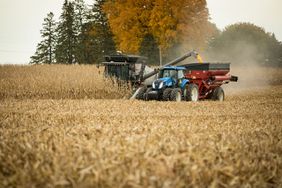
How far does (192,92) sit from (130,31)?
21053 mm

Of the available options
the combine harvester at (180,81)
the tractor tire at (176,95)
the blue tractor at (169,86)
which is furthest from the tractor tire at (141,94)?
the tractor tire at (176,95)

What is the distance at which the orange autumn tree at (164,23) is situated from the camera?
36094mm

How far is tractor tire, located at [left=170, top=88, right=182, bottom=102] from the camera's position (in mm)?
17078

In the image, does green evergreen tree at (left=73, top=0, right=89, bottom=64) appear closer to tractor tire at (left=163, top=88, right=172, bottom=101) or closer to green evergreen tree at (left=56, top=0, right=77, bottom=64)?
green evergreen tree at (left=56, top=0, right=77, bottom=64)

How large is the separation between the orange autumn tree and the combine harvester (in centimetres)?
1526

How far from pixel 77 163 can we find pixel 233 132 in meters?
3.66

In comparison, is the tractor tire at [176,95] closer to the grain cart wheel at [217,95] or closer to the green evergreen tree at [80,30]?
the grain cart wheel at [217,95]

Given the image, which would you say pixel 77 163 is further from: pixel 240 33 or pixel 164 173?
pixel 240 33

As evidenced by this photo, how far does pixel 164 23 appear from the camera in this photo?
118ft

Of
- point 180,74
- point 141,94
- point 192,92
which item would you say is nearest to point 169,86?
point 180,74

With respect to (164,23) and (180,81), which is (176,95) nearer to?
(180,81)

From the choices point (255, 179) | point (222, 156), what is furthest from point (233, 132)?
point (255, 179)

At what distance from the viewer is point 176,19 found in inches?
1441

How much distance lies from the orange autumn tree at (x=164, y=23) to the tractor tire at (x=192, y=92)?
689 inches
